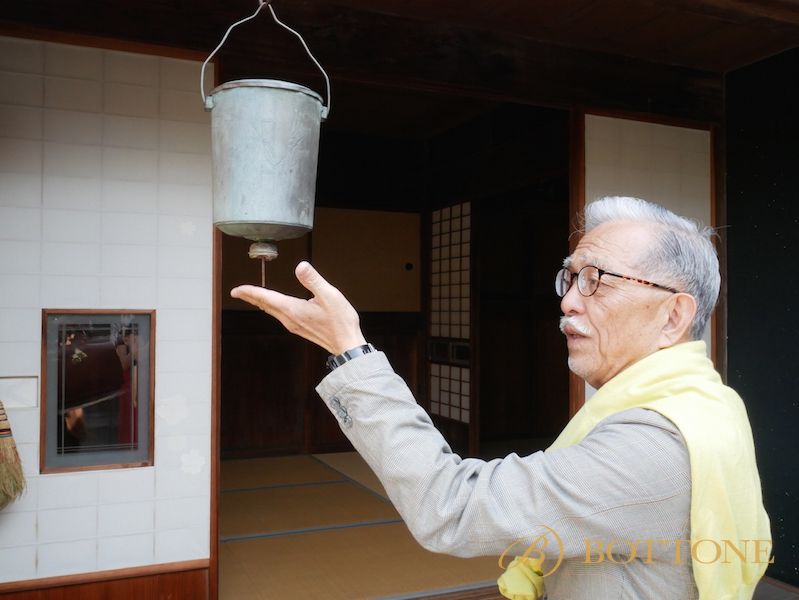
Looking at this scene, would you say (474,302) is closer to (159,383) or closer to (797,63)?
(797,63)

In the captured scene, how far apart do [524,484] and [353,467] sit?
496 centimetres

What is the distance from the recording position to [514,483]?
37.6 inches

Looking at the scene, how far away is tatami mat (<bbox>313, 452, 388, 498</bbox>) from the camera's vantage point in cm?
513

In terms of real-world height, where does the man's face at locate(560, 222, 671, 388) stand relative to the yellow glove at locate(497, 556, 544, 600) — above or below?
above

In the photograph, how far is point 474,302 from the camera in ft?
19.4

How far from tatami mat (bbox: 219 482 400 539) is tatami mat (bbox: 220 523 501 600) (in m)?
0.25

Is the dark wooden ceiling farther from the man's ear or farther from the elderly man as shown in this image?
the elderly man

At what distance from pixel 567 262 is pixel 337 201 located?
5.24 metres

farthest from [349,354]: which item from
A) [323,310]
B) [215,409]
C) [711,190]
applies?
[711,190]

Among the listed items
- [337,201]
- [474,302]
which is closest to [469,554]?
[474,302]

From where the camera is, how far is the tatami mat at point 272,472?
16.9 ft

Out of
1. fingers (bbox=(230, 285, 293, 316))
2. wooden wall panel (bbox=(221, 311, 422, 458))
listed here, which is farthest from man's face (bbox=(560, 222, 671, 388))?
wooden wall panel (bbox=(221, 311, 422, 458))

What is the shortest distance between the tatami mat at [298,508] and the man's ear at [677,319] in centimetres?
330

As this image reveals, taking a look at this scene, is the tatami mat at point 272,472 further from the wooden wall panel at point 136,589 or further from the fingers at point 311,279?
the fingers at point 311,279
